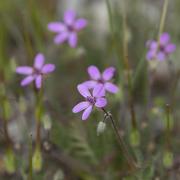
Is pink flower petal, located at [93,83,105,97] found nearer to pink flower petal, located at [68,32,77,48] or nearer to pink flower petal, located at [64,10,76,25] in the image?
pink flower petal, located at [68,32,77,48]

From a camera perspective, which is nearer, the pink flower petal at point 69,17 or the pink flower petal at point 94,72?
the pink flower petal at point 94,72

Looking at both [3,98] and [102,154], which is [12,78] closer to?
[3,98]

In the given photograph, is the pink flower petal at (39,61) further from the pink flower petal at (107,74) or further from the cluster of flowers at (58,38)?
the pink flower petal at (107,74)

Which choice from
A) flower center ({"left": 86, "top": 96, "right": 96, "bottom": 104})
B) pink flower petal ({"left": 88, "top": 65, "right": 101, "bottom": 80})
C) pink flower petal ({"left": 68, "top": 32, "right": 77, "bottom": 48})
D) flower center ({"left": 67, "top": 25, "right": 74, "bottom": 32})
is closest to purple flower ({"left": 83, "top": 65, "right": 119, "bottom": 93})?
pink flower petal ({"left": 88, "top": 65, "right": 101, "bottom": 80})

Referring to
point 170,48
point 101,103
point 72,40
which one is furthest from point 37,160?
point 170,48

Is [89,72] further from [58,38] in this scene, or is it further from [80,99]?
A: [80,99]

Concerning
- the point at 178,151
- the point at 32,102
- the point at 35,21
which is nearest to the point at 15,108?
the point at 32,102

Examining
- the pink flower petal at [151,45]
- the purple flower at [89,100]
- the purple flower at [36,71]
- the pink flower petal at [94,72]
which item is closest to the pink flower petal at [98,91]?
the purple flower at [89,100]
